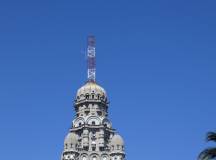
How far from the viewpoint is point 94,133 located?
13000 centimetres

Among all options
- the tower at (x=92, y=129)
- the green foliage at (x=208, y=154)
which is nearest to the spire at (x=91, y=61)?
the tower at (x=92, y=129)

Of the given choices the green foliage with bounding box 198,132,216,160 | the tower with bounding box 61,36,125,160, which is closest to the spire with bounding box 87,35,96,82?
the tower with bounding box 61,36,125,160

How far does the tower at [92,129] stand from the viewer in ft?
410

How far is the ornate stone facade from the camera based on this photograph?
125000 mm

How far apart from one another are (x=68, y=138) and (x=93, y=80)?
66.8 feet

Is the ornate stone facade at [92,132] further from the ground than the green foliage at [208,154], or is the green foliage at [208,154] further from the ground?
the ornate stone facade at [92,132]

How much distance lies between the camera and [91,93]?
134250mm

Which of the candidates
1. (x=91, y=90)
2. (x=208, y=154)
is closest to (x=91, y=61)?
(x=91, y=90)

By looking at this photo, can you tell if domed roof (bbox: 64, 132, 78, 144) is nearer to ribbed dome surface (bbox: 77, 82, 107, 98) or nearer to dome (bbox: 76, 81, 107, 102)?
dome (bbox: 76, 81, 107, 102)

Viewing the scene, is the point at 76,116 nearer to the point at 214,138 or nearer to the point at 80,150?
the point at 80,150

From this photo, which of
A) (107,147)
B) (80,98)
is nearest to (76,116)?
(80,98)

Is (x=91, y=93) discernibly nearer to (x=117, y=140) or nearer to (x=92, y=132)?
(x=92, y=132)

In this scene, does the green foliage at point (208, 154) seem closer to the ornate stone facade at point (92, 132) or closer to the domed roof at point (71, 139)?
the ornate stone facade at point (92, 132)

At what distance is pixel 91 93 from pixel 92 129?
32.7 ft
